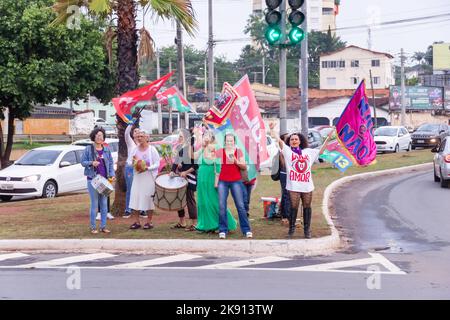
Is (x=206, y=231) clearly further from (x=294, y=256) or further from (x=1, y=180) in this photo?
(x=1, y=180)

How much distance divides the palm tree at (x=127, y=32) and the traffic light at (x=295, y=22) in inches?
79.3

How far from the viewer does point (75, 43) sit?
3123cm

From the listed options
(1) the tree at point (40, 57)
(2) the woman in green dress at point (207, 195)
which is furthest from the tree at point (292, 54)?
(2) the woman in green dress at point (207, 195)

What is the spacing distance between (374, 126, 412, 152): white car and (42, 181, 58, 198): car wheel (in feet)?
76.6

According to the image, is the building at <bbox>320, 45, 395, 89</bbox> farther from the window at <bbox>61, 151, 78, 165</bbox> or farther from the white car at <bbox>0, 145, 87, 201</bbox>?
the white car at <bbox>0, 145, 87, 201</bbox>

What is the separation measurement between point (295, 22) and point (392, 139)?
90.6ft

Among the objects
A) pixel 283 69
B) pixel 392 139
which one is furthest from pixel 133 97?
pixel 392 139

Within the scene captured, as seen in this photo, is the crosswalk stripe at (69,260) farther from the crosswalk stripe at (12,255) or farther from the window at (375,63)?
the window at (375,63)

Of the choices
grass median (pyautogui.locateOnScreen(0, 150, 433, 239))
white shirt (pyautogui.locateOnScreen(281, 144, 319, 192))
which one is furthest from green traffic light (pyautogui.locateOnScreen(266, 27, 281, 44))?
grass median (pyautogui.locateOnScreen(0, 150, 433, 239))

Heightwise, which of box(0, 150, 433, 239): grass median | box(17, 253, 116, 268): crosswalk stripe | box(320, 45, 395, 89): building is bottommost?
box(17, 253, 116, 268): crosswalk stripe

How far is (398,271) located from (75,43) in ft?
77.4

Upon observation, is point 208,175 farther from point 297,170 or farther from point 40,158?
point 40,158

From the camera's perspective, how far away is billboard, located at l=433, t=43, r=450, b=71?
96875 millimetres

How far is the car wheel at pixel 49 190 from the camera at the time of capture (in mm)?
21578
